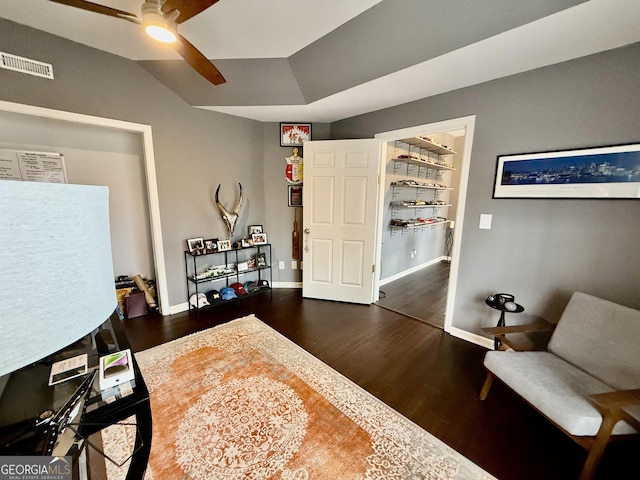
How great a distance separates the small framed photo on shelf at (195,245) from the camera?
3.02 m

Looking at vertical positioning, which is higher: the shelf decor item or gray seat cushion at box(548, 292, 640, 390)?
the shelf decor item

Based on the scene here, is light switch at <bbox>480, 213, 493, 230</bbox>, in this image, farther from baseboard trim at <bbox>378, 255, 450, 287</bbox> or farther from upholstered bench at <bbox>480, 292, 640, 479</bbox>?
baseboard trim at <bbox>378, 255, 450, 287</bbox>

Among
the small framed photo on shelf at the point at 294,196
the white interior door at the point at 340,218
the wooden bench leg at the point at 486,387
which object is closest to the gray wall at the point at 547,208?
the wooden bench leg at the point at 486,387

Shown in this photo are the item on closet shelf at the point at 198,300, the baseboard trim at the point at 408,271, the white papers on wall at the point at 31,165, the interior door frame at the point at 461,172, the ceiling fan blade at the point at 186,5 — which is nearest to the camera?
the ceiling fan blade at the point at 186,5

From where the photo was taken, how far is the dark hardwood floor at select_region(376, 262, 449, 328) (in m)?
3.08

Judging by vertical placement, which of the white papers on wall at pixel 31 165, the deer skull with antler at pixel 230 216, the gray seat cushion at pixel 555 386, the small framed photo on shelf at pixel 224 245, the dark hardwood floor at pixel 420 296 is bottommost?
the dark hardwood floor at pixel 420 296

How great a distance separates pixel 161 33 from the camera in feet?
4.64

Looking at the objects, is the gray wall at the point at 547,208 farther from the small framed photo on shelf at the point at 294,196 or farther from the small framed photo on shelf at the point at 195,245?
the small framed photo on shelf at the point at 195,245

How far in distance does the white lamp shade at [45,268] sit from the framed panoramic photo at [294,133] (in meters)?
3.24

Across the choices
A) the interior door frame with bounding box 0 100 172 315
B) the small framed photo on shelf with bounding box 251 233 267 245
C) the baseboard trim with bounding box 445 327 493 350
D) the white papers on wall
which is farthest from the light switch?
the white papers on wall

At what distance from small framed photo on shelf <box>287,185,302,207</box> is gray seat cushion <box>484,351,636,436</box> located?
2.79 metres

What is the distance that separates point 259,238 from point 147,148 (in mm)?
1638

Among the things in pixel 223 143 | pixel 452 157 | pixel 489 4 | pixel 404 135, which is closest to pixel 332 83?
pixel 404 135

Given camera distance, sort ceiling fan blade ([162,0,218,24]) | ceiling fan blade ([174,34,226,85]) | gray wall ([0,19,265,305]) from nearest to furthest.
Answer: ceiling fan blade ([162,0,218,24]) < ceiling fan blade ([174,34,226,85]) < gray wall ([0,19,265,305])
